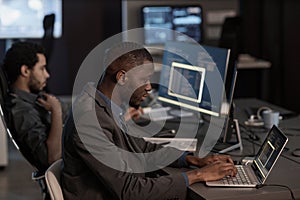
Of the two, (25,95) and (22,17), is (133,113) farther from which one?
(22,17)

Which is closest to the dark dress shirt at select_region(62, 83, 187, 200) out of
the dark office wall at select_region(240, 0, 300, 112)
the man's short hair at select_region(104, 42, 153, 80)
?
the man's short hair at select_region(104, 42, 153, 80)

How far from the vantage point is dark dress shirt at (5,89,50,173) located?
3008 mm

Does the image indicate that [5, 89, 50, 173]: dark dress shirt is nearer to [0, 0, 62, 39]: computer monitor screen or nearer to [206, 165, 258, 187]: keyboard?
[206, 165, 258, 187]: keyboard

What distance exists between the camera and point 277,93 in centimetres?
622

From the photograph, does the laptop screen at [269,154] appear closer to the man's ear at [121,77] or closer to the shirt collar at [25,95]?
the man's ear at [121,77]

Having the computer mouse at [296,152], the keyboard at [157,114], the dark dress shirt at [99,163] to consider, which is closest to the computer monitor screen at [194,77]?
the keyboard at [157,114]

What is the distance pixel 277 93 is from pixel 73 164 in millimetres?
4266

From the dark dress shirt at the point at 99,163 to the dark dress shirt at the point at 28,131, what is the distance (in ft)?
2.40

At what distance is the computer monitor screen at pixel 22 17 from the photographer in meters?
5.63

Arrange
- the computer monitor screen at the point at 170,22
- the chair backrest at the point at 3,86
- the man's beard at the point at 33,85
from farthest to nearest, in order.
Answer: the computer monitor screen at the point at 170,22
the man's beard at the point at 33,85
the chair backrest at the point at 3,86

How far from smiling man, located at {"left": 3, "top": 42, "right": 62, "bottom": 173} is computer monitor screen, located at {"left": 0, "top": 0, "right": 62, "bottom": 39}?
2.42 meters

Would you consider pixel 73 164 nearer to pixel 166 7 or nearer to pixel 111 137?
pixel 111 137

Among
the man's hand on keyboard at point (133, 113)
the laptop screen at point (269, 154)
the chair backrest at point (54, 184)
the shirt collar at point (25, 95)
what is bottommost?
the chair backrest at point (54, 184)

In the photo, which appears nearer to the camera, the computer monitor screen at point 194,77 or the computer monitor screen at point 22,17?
the computer monitor screen at point 194,77
